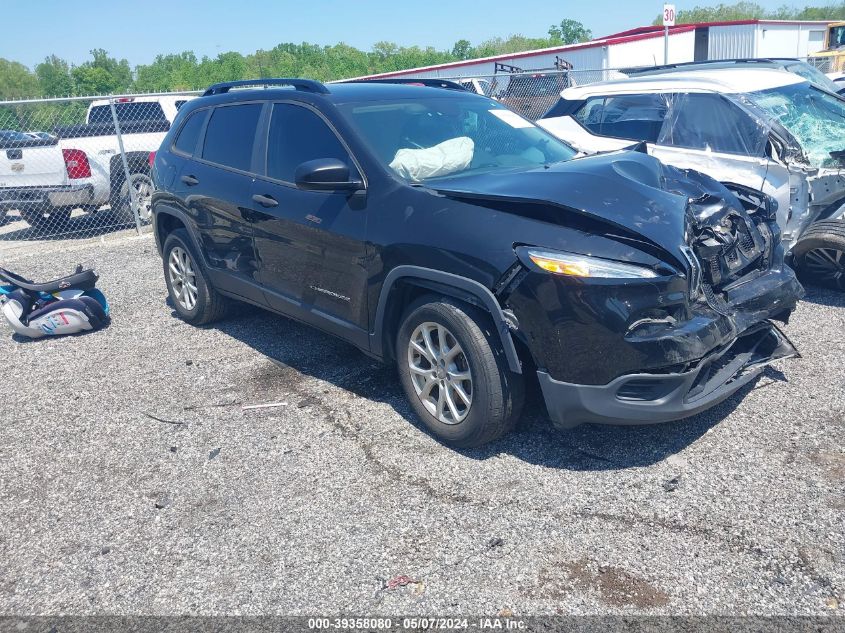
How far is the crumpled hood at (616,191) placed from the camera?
341 cm

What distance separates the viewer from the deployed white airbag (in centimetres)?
418

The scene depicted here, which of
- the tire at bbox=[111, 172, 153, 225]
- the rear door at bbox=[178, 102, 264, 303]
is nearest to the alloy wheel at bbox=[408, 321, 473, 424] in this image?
the rear door at bbox=[178, 102, 264, 303]

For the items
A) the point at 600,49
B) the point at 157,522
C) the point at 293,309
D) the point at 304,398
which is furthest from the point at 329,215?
the point at 600,49

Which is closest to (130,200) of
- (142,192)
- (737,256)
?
(142,192)

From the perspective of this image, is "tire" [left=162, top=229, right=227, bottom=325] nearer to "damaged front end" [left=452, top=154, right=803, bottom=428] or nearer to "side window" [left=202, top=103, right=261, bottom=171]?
"side window" [left=202, top=103, right=261, bottom=171]

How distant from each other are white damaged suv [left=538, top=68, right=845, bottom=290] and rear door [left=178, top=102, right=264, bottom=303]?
110 inches

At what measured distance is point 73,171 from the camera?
34.9 feet

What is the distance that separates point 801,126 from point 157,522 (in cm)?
611

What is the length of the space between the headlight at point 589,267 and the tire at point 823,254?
336cm

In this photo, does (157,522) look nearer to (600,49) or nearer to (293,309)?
(293,309)

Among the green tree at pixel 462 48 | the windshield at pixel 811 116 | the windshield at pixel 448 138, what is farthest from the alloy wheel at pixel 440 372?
the green tree at pixel 462 48

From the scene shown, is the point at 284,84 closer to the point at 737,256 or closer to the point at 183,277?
the point at 183,277

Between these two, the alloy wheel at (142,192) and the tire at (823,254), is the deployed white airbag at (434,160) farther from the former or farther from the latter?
the alloy wheel at (142,192)

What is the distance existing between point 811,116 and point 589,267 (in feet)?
15.3
